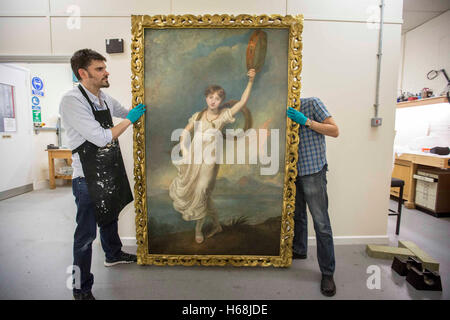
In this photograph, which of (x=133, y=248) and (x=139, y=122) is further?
(x=133, y=248)

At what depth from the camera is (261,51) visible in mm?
2096

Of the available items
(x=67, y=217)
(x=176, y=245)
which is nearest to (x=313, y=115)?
(x=176, y=245)

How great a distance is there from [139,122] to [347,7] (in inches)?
92.7

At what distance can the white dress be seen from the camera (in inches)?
85.1

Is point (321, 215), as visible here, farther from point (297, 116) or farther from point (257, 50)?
point (257, 50)

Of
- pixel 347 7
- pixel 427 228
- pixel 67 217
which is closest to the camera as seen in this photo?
pixel 347 7

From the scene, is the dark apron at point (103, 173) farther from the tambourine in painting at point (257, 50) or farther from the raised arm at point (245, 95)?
the tambourine in painting at point (257, 50)

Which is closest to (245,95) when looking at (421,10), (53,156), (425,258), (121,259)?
(121,259)

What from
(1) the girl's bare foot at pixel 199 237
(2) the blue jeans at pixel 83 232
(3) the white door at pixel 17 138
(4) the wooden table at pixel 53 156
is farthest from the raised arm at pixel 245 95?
(3) the white door at pixel 17 138

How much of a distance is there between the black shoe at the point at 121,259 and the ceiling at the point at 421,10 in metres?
5.16

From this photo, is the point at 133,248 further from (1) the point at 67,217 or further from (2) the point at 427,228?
(2) the point at 427,228

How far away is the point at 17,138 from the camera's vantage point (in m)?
4.78

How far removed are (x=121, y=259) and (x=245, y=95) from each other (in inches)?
76.4

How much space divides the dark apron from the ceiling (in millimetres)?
4670
